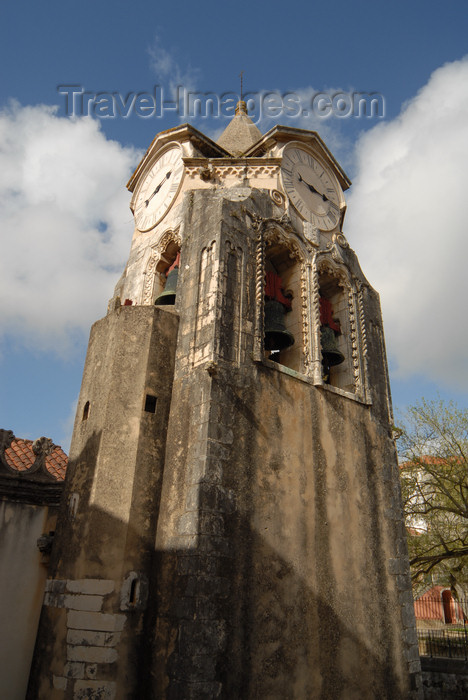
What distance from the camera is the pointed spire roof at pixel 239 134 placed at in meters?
11.3

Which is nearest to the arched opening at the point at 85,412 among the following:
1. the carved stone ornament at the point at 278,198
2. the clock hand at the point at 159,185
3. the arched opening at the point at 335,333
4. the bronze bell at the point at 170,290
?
the bronze bell at the point at 170,290

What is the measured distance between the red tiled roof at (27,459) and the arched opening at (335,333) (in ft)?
16.3

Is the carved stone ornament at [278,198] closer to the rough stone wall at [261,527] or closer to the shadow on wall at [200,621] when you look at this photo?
the rough stone wall at [261,527]

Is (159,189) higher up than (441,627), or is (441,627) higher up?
(159,189)

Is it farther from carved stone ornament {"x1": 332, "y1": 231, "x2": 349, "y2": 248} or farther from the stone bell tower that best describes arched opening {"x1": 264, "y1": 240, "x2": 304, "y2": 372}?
carved stone ornament {"x1": 332, "y1": 231, "x2": 349, "y2": 248}

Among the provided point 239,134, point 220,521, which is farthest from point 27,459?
point 239,134

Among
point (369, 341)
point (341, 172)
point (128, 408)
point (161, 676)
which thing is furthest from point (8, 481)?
point (341, 172)

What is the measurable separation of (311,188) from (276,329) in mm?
3648

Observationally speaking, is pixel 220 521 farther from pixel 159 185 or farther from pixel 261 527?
pixel 159 185

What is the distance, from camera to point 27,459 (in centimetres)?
938

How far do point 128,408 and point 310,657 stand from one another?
3.75 m

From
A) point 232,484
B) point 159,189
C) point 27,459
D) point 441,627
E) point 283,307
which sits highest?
point 159,189

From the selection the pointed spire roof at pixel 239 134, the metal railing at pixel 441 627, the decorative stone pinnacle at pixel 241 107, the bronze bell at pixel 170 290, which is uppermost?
the decorative stone pinnacle at pixel 241 107

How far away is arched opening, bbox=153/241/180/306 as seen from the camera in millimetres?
8766
